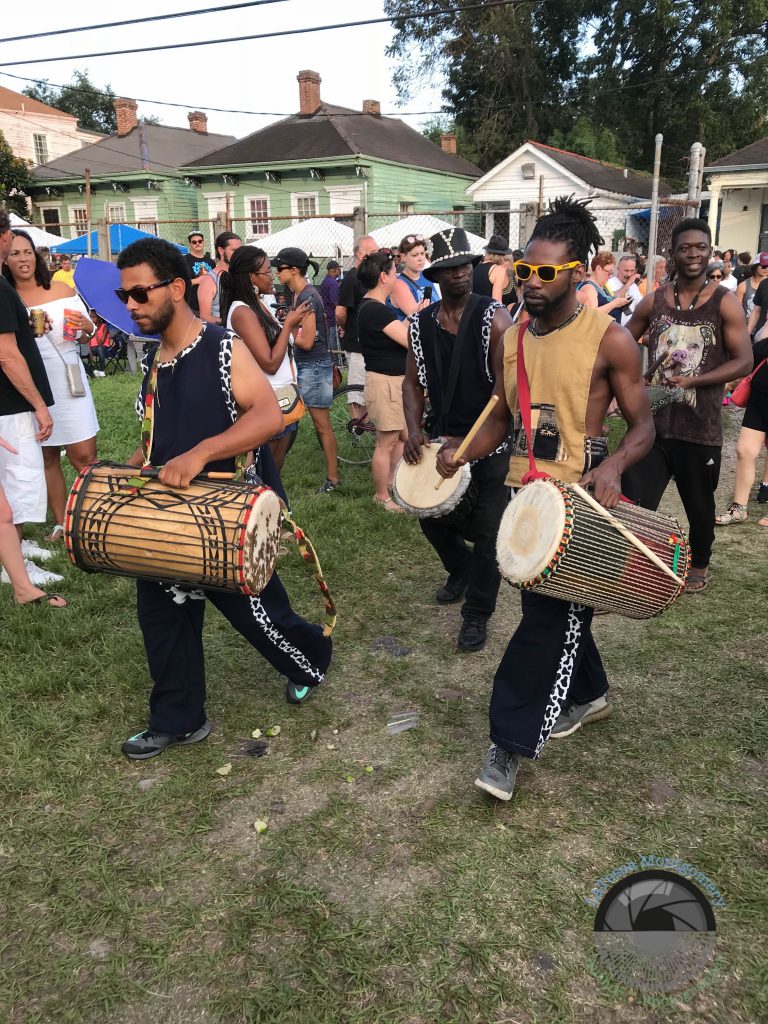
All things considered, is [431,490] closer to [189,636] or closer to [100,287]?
[189,636]

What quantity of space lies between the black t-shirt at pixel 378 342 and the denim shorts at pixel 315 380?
53 cm

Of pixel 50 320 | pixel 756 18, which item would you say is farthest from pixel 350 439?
pixel 756 18

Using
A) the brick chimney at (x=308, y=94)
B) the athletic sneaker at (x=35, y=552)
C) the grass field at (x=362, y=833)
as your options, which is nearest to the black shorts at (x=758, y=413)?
the grass field at (x=362, y=833)

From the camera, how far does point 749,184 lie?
2128cm

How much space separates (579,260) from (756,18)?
4167 centimetres

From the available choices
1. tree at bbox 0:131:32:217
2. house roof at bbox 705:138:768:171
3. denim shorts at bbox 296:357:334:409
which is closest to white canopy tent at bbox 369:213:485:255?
house roof at bbox 705:138:768:171

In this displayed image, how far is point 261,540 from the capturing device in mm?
2834

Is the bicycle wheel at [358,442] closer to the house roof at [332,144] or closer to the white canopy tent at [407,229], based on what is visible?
the white canopy tent at [407,229]

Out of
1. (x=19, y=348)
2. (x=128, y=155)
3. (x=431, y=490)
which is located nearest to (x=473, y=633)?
(x=431, y=490)

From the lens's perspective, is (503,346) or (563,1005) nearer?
(563,1005)

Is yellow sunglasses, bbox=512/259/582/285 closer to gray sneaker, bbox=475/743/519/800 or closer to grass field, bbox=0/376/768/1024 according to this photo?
gray sneaker, bbox=475/743/519/800

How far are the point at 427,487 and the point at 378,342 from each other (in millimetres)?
2477

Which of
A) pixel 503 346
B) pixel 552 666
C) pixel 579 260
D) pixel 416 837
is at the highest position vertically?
pixel 579 260

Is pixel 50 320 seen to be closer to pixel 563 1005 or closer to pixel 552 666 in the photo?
pixel 552 666
